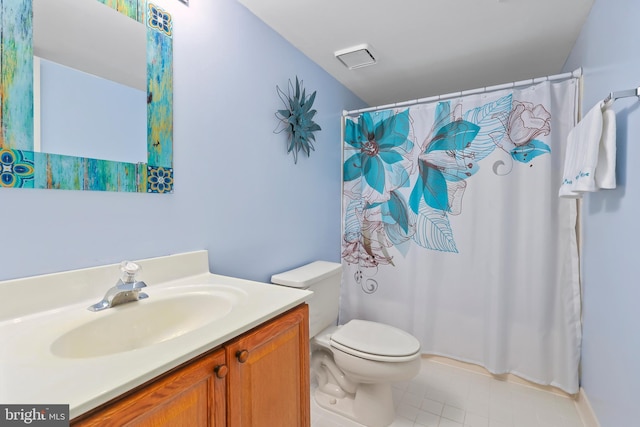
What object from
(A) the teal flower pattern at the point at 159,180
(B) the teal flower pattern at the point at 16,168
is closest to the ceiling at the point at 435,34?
(A) the teal flower pattern at the point at 159,180

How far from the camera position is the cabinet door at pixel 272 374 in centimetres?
75

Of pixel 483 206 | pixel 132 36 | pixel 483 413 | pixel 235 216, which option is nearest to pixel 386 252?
pixel 483 206

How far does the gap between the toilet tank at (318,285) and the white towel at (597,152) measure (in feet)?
4.16

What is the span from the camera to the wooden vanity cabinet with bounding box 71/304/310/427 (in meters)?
0.55

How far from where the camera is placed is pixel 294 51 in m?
1.78

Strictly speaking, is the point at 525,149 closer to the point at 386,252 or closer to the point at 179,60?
the point at 386,252

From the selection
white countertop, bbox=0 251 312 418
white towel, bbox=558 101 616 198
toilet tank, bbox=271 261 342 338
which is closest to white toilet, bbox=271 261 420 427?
toilet tank, bbox=271 261 342 338

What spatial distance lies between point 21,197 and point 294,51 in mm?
1517

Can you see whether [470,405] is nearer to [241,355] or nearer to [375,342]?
[375,342]

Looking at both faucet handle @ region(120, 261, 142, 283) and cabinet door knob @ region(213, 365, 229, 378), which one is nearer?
cabinet door knob @ region(213, 365, 229, 378)

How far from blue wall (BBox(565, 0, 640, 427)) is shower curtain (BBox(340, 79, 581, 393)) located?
0.55ft

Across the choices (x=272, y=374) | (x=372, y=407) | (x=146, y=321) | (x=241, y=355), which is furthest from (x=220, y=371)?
(x=372, y=407)

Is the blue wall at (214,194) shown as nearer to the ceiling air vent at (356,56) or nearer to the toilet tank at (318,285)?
the toilet tank at (318,285)

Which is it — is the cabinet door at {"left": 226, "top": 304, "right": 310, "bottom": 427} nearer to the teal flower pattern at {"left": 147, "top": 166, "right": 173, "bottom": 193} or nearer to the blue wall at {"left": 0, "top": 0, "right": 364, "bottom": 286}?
the blue wall at {"left": 0, "top": 0, "right": 364, "bottom": 286}
